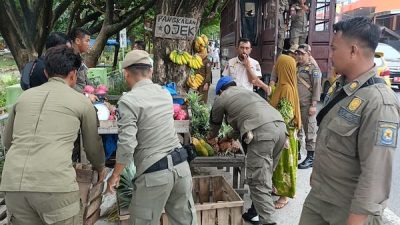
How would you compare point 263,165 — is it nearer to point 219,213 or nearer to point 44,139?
point 219,213

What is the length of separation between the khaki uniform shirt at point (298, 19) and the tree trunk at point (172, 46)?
3431 millimetres

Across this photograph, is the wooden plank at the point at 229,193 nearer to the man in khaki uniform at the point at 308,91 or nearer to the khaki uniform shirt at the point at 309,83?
the man in khaki uniform at the point at 308,91

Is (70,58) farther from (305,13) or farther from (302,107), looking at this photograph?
(305,13)

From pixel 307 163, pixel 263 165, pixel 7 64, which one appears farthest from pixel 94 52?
pixel 7 64

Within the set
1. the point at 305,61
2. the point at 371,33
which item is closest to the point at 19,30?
the point at 305,61

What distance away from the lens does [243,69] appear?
19.3 feet

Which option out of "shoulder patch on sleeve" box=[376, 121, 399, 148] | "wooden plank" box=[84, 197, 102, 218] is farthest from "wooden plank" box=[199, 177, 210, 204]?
"shoulder patch on sleeve" box=[376, 121, 399, 148]

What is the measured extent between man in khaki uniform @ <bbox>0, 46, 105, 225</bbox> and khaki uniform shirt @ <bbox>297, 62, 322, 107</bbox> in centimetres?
405

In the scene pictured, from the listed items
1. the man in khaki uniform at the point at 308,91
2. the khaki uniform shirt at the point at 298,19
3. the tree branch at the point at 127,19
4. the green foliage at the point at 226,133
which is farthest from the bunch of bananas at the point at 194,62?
the tree branch at the point at 127,19

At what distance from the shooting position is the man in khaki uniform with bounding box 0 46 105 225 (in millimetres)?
2365

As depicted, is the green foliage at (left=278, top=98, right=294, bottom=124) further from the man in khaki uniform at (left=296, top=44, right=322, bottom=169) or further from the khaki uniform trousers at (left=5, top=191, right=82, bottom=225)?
the khaki uniform trousers at (left=5, top=191, right=82, bottom=225)

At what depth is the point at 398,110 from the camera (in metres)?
1.93

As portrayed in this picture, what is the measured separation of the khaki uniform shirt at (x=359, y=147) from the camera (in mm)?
1820

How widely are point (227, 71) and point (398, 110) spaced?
4150 mm
